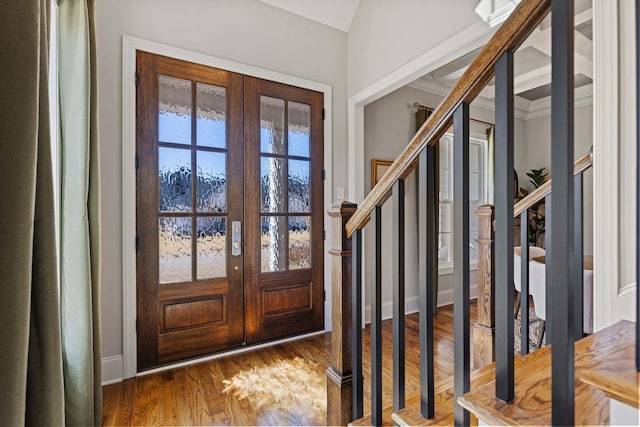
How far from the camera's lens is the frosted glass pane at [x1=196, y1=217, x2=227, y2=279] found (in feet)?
8.20

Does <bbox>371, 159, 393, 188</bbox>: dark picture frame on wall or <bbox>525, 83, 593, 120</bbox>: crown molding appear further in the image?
<bbox>525, 83, 593, 120</bbox>: crown molding

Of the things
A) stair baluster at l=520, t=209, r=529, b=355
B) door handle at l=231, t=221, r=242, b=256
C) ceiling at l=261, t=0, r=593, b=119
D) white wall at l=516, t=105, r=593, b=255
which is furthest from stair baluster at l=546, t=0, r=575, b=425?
white wall at l=516, t=105, r=593, b=255

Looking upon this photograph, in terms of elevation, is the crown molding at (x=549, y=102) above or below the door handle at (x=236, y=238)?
above

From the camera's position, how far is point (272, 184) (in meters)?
2.79

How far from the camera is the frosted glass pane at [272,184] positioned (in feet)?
9.04

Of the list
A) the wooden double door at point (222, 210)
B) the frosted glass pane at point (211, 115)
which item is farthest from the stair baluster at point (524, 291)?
the frosted glass pane at point (211, 115)

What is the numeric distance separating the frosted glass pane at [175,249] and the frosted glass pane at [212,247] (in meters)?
0.08

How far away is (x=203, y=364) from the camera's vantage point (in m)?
2.45

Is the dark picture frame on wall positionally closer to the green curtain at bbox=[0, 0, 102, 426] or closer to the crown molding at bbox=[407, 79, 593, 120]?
the crown molding at bbox=[407, 79, 593, 120]

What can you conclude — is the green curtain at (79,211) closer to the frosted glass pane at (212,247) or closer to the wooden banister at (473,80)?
the frosted glass pane at (212,247)

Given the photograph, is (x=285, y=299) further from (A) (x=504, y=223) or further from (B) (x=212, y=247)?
(A) (x=504, y=223)

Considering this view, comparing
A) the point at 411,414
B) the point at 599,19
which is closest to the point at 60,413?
the point at 411,414

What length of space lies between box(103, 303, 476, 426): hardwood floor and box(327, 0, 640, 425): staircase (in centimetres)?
63

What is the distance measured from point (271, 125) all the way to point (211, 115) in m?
0.50
